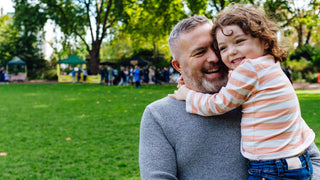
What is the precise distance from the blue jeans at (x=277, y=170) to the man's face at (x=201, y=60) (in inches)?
21.9

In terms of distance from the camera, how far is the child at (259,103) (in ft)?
5.76

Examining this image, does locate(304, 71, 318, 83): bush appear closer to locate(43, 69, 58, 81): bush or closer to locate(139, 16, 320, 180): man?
locate(43, 69, 58, 81): bush

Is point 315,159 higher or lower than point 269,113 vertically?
lower

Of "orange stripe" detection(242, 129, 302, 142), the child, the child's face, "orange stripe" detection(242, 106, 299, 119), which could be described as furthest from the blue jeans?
the child's face

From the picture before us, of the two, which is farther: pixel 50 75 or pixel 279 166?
pixel 50 75

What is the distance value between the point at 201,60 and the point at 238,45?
0.83ft

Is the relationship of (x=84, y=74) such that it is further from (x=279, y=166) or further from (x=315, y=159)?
(x=279, y=166)

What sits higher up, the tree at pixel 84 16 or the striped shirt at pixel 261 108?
the tree at pixel 84 16

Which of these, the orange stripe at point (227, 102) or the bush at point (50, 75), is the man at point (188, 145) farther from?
the bush at point (50, 75)

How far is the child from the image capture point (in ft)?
5.76

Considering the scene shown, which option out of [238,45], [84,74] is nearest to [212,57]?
[238,45]

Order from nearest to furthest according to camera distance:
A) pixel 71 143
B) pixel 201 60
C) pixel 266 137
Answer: pixel 266 137 → pixel 201 60 → pixel 71 143

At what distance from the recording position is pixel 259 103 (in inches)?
71.1

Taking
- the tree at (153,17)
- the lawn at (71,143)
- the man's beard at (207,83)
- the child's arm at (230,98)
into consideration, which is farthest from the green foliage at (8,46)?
the child's arm at (230,98)
